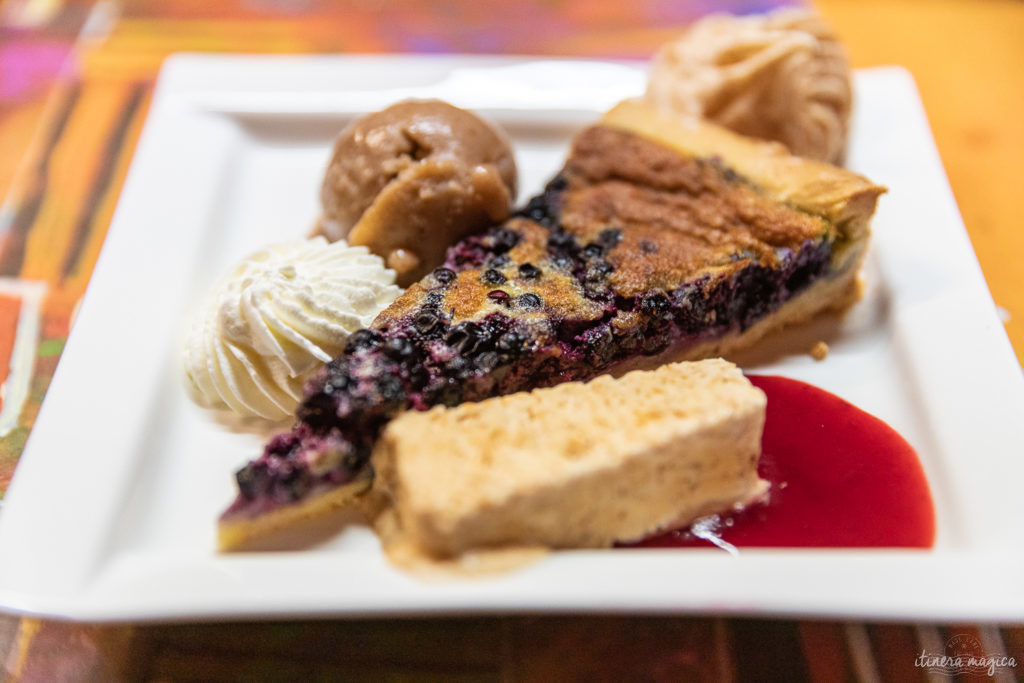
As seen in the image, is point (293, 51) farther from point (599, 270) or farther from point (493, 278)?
point (599, 270)

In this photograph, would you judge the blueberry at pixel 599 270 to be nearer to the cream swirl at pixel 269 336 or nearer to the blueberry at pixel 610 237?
the blueberry at pixel 610 237

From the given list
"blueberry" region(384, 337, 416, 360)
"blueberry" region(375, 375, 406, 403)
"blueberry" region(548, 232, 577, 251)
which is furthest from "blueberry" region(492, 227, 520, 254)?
"blueberry" region(375, 375, 406, 403)

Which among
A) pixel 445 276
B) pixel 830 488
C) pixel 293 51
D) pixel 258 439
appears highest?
pixel 445 276

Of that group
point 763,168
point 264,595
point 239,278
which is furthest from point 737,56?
point 264,595

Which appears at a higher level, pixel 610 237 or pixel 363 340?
pixel 610 237

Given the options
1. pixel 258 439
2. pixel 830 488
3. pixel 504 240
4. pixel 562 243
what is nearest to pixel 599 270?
pixel 562 243

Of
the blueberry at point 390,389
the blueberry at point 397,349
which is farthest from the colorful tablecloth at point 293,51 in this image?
the blueberry at point 397,349
